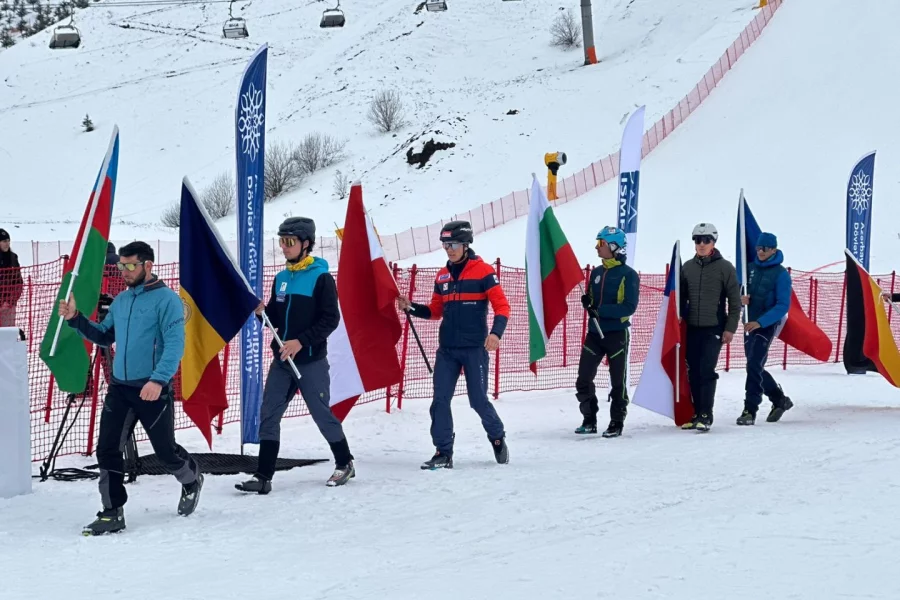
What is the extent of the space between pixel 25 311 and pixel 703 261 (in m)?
7.69

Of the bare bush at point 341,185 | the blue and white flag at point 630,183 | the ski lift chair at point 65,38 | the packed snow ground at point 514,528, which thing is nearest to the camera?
the packed snow ground at point 514,528

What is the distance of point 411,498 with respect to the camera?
6805mm

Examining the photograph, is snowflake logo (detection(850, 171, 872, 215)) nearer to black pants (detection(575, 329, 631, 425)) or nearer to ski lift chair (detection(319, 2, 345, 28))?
black pants (detection(575, 329, 631, 425))

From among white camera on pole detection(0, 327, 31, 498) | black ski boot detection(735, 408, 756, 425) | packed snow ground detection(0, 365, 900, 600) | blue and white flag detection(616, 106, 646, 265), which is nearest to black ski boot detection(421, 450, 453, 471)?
packed snow ground detection(0, 365, 900, 600)

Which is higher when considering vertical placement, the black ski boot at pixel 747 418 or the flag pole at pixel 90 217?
the flag pole at pixel 90 217

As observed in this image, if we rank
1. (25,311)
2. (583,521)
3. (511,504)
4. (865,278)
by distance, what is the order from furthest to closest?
(25,311), (865,278), (511,504), (583,521)

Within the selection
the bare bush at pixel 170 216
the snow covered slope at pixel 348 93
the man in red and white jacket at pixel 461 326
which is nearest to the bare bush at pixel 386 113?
the snow covered slope at pixel 348 93

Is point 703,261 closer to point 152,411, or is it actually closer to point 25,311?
point 152,411

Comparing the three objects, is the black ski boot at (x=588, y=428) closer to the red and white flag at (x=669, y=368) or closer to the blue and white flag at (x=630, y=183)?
the red and white flag at (x=669, y=368)

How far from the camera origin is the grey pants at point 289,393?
7.00 meters

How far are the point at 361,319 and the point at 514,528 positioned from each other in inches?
113

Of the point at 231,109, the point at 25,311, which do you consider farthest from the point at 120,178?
the point at 25,311

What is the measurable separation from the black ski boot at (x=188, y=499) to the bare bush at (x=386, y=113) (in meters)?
49.3

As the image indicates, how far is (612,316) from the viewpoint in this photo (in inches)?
369
